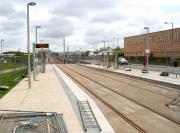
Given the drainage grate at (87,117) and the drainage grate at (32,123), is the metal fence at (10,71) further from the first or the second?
the drainage grate at (32,123)

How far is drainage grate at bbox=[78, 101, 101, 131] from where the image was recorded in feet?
39.3

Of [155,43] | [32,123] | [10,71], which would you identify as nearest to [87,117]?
[32,123]

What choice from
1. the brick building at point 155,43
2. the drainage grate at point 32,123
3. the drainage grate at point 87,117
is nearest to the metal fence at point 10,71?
the drainage grate at point 87,117

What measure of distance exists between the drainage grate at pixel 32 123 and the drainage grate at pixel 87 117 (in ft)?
12.4

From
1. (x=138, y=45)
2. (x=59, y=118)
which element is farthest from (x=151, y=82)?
(x=138, y=45)

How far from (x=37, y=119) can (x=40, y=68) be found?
137 ft

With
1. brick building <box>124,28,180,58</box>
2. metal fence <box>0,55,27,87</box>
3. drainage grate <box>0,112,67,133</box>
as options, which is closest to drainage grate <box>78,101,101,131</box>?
Result: drainage grate <box>0,112,67,133</box>

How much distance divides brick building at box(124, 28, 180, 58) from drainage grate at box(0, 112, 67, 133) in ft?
178

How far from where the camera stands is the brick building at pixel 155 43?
2984 inches

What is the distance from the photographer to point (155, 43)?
3649 inches

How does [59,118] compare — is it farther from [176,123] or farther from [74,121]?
[176,123]

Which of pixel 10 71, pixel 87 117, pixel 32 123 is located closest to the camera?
pixel 32 123

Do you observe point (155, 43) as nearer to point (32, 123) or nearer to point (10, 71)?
point (10, 71)

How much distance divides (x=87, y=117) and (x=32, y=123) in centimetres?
628
